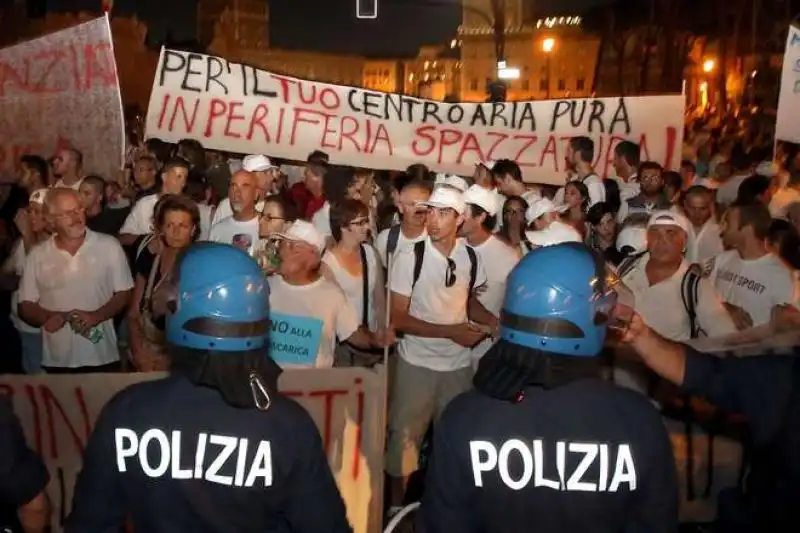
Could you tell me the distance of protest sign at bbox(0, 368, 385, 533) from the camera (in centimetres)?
525

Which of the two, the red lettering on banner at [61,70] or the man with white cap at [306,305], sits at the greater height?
the red lettering on banner at [61,70]

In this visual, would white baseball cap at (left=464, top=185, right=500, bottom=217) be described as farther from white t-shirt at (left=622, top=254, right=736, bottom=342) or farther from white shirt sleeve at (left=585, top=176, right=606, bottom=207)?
white shirt sleeve at (left=585, top=176, right=606, bottom=207)

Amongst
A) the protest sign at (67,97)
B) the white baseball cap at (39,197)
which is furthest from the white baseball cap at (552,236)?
the protest sign at (67,97)

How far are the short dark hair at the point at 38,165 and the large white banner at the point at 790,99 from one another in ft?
22.5

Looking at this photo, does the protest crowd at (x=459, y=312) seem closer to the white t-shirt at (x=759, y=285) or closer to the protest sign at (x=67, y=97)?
the white t-shirt at (x=759, y=285)

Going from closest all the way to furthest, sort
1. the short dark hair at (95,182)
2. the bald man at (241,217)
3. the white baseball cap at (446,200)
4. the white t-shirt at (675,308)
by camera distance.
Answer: the white t-shirt at (675,308)
the white baseball cap at (446,200)
the bald man at (241,217)
the short dark hair at (95,182)

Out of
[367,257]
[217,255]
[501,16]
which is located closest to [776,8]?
[501,16]

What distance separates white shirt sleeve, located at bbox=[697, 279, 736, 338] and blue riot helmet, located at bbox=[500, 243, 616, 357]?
3.00 metres

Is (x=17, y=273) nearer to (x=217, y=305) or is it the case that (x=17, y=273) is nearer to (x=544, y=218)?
(x=544, y=218)

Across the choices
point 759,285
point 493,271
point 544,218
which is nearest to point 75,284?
point 493,271

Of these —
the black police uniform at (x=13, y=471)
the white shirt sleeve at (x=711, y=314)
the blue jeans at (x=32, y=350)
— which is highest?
the white shirt sleeve at (x=711, y=314)

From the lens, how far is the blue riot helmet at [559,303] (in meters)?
3.05

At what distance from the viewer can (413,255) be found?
6598 mm

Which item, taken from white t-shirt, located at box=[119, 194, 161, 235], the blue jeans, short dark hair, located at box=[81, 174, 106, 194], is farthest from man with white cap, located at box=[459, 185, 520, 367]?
short dark hair, located at box=[81, 174, 106, 194]
